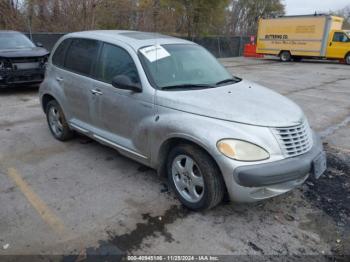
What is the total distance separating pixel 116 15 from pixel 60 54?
1627 centimetres

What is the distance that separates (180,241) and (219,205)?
726mm

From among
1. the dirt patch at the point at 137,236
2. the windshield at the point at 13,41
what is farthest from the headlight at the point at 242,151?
the windshield at the point at 13,41

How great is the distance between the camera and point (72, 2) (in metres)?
17.6

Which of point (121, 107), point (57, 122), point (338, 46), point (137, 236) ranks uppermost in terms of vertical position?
point (338, 46)

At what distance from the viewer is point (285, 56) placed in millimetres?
23125

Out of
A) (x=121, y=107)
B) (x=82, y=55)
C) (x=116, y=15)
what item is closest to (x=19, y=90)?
(x=82, y=55)

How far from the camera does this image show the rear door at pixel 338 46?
66.8ft

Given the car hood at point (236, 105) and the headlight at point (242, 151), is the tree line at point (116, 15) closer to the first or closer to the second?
the car hood at point (236, 105)

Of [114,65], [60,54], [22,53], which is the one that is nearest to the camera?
[114,65]

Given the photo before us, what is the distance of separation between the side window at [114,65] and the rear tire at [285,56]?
69.7ft

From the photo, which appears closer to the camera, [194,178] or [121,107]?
[194,178]

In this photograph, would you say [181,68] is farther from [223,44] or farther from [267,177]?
[223,44]

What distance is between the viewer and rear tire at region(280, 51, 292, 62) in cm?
2295

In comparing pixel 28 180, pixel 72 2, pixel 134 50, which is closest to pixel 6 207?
pixel 28 180
